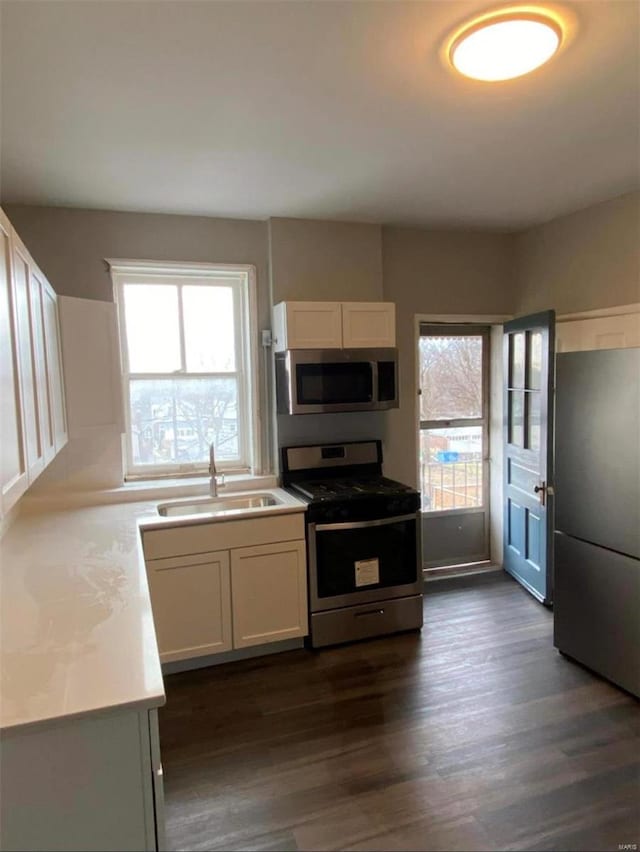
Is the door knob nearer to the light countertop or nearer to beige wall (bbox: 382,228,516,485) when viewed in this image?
beige wall (bbox: 382,228,516,485)

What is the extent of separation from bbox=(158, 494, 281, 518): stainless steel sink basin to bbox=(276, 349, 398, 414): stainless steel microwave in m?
0.57

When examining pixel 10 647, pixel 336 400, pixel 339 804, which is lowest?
pixel 339 804

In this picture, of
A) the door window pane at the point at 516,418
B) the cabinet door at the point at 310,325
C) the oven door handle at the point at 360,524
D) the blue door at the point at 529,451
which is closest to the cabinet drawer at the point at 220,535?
the oven door handle at the point at 360,524

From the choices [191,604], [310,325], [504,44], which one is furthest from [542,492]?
[504,44]

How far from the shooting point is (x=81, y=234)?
125 inches

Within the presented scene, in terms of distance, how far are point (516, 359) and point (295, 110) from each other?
2482 mm

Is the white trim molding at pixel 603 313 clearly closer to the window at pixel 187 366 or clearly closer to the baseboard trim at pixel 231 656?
the window at pixel 187 366

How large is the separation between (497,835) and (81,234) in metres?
3.49

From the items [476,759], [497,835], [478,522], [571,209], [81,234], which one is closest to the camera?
[497,835]

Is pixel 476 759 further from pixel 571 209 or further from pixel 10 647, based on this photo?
pixel 571 209

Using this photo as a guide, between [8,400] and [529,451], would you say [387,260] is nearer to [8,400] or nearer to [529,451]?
[529,451]

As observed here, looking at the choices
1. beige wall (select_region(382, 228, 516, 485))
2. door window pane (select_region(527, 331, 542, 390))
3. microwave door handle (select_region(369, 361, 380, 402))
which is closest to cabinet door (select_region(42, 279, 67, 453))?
microwave door handle (select_region(369, 361, 380, 402))

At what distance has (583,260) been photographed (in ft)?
11.4

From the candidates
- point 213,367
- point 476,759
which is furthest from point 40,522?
point 476,759
